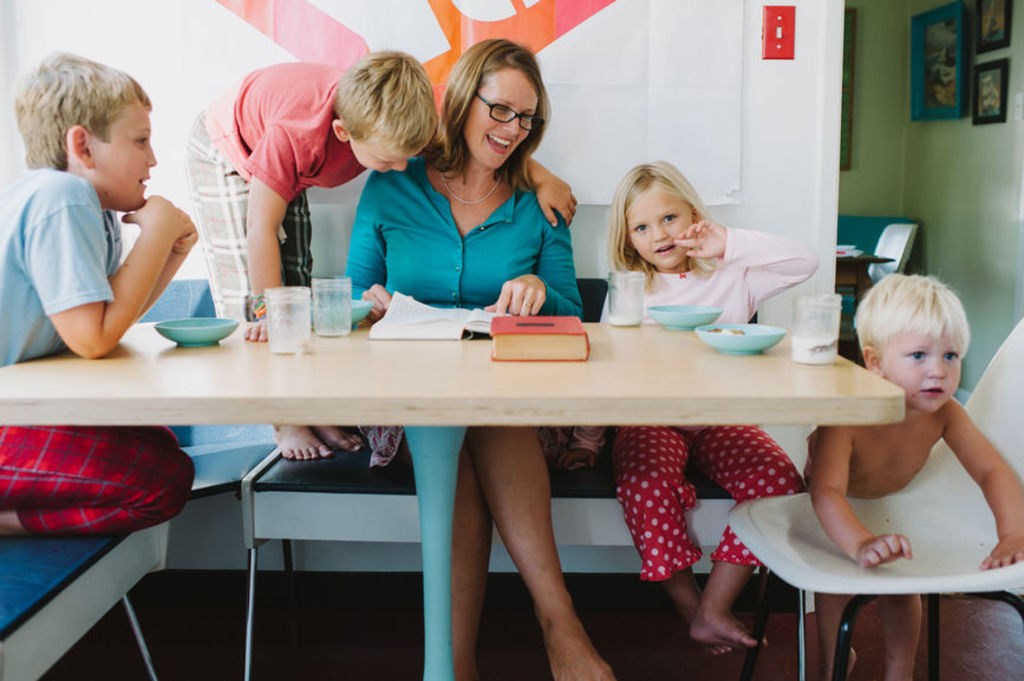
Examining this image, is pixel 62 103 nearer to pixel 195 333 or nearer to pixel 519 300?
pixel 195 333

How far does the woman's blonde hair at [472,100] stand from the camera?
1927 millimetres

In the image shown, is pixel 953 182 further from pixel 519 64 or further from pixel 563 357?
pixel 563 357

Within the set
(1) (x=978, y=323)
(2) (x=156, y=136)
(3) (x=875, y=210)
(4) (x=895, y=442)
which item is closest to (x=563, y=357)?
(4) (x=895, y=442)

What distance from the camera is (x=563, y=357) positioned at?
1.25 m

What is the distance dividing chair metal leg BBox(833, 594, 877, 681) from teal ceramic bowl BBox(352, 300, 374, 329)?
0.91 m

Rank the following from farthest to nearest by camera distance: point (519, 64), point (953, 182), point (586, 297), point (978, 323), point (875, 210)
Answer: point (875, 210) → point (953, 182) → point (978, 323) → point (586, 297) → point (519, 64)

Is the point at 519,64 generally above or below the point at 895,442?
above

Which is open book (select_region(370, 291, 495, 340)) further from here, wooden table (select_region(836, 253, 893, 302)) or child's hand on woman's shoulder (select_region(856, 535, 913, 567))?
wooden table (select_region(836, 253, 893, 302))

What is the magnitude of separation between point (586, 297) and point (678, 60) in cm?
64

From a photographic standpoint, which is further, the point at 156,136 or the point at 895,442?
the point at 156,136

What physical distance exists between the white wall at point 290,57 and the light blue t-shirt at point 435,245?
12.1 inches

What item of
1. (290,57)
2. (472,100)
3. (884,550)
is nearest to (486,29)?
(472,100)

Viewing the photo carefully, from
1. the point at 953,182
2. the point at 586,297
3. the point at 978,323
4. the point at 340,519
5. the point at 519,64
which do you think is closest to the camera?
the point at 340,519

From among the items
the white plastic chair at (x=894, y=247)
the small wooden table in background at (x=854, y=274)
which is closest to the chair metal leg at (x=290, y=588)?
the small wooden table in background at (x=854, y=274)
